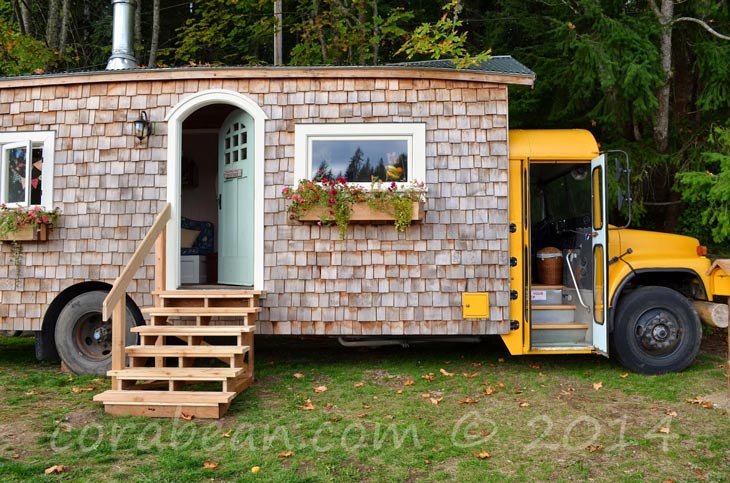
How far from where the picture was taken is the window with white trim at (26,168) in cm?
640

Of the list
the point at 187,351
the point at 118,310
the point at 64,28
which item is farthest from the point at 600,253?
the point at 64,28

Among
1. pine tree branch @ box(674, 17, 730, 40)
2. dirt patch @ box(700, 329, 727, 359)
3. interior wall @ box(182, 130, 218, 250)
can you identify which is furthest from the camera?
interior wall @ box(182, 130, 218, 250)

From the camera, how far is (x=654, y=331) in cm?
602

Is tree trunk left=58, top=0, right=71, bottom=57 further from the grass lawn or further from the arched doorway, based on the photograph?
the grass lawn

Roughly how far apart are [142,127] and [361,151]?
7.60 feet

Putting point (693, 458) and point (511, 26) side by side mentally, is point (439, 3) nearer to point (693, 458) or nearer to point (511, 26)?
point (511, 26)

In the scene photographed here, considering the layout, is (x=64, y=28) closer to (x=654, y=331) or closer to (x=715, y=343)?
(x=654, y=331)

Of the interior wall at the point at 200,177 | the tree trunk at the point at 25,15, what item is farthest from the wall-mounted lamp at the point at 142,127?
the tree trunk at the point at 25,15

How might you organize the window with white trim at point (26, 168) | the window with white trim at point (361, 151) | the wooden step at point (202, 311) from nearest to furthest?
1. the wooden step at point (202, 311)
2. the window with white trim at point (361, 151)
3. the window with white trim at point (26, 168)

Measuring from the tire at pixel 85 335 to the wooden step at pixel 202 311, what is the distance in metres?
0.73

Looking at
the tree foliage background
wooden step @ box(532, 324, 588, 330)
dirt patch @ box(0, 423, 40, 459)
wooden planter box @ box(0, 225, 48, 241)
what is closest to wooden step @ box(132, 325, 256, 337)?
dirt patch @ box(0, 423, 40, 459)

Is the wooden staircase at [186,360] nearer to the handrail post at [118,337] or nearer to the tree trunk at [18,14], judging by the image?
the handrail post at [118,337]

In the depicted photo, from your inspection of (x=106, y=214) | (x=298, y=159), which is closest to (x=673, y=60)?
(x=298, y=159)

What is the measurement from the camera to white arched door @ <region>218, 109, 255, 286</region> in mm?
6594
